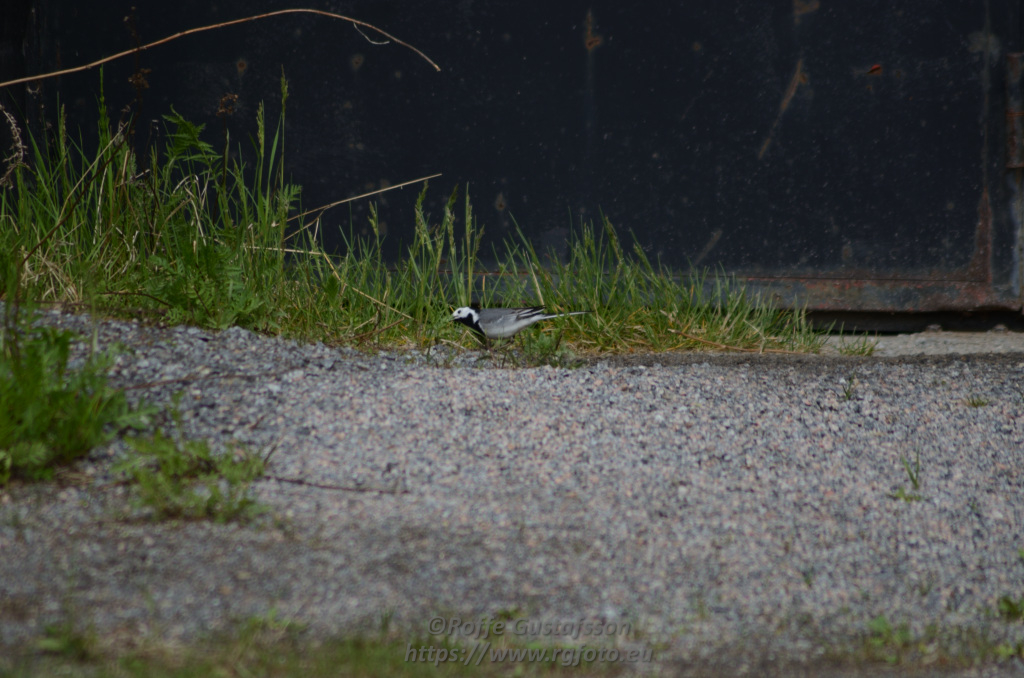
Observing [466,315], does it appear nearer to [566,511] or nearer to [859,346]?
[566,511]

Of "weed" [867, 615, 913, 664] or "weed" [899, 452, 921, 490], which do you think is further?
"weed" [899, 452, 921, 490]

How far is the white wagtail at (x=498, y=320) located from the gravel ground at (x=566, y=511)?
30 cm

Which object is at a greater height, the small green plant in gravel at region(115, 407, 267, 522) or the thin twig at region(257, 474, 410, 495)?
the small green plant in gravel at region(115, 407, 267, 522)

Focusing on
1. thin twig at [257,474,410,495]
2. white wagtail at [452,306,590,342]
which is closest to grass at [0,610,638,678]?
thin twig at [257,474,410,495]

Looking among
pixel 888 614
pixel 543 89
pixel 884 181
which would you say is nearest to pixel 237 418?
pixel 888 614

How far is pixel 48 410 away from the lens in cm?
225

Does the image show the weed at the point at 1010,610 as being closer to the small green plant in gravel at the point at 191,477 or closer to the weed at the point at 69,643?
the small green plant in gravel at the point at 191,477

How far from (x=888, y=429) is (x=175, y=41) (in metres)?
3.92

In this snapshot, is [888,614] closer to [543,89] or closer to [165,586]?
[165,586]

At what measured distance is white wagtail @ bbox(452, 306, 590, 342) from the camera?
11.8 feet

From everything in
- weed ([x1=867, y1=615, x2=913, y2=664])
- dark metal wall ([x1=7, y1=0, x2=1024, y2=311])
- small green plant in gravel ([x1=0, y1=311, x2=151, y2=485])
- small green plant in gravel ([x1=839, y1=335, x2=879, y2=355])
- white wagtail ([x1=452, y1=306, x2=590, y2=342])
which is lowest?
small green plant in gravel ([x1=839, y1=335, x2=879, y2=355])

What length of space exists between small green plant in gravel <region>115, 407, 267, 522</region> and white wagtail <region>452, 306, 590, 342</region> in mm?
1419

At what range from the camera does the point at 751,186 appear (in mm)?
4367

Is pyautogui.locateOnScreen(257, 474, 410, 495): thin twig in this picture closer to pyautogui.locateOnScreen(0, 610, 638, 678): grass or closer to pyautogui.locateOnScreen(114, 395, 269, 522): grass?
pyautogui.locateOnScreen(114, 395, 269, 522): grass
